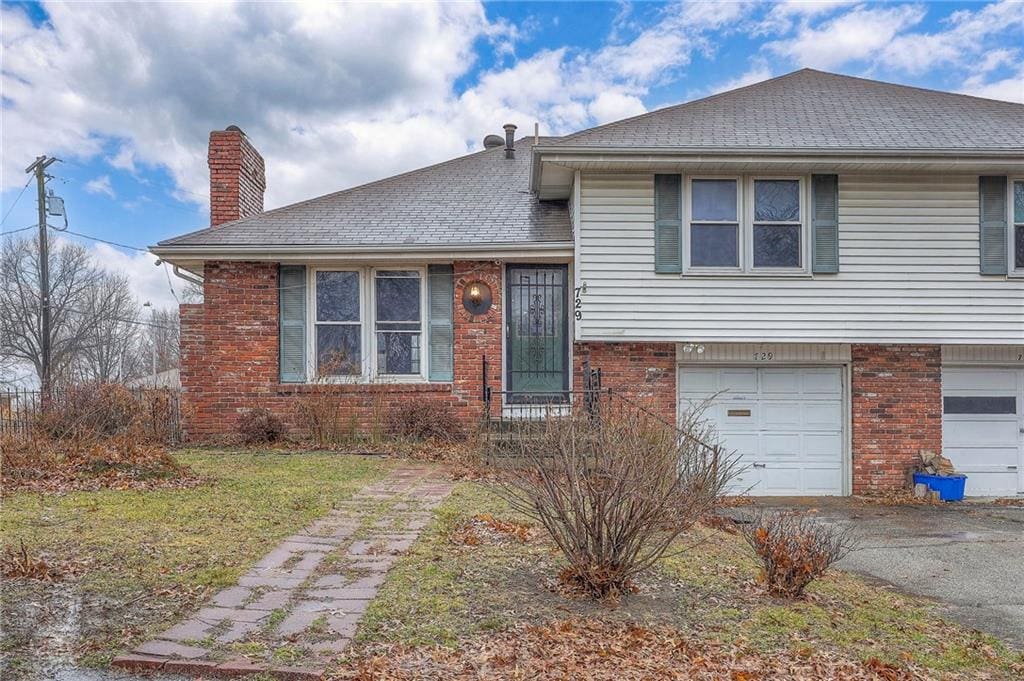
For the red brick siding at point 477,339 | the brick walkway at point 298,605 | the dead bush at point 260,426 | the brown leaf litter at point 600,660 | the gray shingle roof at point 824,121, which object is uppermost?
the gray shingle roof at point 824,121

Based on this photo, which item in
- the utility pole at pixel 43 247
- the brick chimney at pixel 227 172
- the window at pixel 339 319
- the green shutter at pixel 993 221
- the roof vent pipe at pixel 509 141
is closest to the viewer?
the green shutter at pixel 993 221

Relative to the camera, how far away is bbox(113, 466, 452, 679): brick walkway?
3.15 m

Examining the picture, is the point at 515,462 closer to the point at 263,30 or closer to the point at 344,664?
the point at 344,664

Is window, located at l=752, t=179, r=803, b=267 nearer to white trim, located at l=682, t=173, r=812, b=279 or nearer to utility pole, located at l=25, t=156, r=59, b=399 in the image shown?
white trim, located at l=682, t=173, r=812, b=279

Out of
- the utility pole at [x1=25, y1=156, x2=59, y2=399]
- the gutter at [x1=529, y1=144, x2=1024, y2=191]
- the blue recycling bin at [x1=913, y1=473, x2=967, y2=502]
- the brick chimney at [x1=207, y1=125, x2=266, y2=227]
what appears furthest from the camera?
the utility pole at [x1=25, y1=156, x2=59, y2=399]

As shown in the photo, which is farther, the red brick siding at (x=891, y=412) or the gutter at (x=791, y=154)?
the red brick siding at (x=891, y=412)

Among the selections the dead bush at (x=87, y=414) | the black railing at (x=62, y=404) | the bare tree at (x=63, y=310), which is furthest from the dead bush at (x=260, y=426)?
the bare tree at (x=63, y=310)

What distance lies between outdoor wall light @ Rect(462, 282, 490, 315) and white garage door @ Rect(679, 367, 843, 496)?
3556 millimetres

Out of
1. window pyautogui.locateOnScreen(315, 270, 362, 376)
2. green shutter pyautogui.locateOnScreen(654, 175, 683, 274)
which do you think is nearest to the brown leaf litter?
green shutter pyautogui.locateOnScreen(654, 175, 683, 274)

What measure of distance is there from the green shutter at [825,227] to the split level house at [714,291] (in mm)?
28

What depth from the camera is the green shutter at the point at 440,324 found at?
424 inches

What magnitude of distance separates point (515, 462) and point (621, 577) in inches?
39.0

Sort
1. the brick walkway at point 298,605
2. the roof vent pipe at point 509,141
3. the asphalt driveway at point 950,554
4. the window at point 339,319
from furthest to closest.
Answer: the roof vent pipe at point 509,141 → the window at point 339,319 → the asphalt driveway at point 950,554 → the brick walkway at point 298,605

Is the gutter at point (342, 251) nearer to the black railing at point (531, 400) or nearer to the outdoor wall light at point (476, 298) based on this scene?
the outdoor wall light at point (476, 298)
